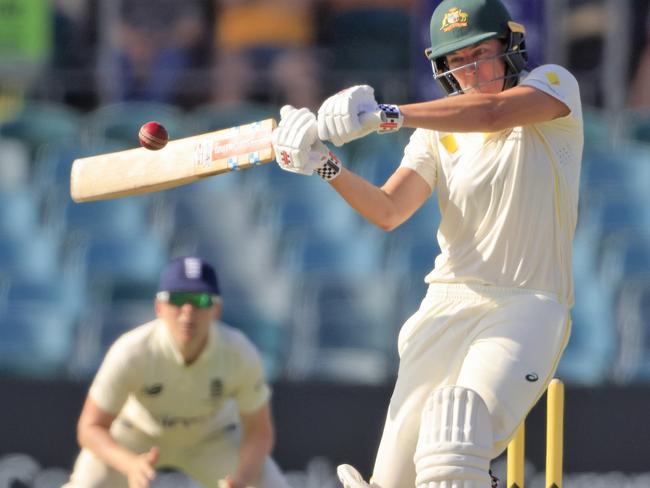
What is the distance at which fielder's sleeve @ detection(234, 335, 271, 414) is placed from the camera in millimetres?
5156

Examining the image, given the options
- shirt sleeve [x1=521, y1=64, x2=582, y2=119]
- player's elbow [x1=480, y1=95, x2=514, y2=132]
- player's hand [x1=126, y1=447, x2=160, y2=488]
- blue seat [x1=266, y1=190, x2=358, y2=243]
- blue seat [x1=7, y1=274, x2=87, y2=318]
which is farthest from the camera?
blue seat [x1=266, y1=190, x2=358, y2=243]

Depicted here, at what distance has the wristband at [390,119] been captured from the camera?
3.25 m

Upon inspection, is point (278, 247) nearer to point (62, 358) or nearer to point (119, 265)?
point (119, 265)

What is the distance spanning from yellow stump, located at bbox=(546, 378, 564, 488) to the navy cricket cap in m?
1.69

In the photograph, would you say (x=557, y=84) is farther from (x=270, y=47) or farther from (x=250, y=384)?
(x=270, y=47)

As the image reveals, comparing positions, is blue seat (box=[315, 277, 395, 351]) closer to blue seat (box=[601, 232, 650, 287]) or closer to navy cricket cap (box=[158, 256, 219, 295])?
blue seat (box=[601, 232, 650, 287])

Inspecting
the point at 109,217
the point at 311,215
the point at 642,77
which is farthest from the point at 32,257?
the point at 642,77

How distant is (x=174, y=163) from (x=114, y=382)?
143 centimetres

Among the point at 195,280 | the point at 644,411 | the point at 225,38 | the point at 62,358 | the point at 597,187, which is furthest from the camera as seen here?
the point at 225,38

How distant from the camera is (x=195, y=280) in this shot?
16.9ft

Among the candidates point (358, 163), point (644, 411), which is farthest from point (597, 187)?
point (644, 411)

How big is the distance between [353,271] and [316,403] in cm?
106

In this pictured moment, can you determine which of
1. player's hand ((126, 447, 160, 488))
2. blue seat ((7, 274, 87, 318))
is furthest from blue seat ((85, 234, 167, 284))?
player's hand ((126, 447, 160, 488))

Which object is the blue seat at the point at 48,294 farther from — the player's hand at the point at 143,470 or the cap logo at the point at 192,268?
the player's hand at the point at 143,470
